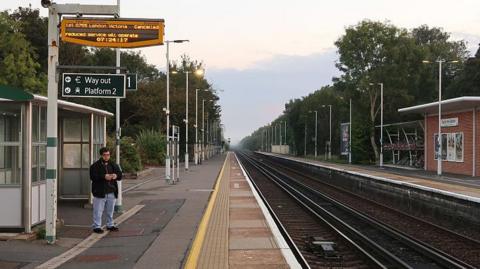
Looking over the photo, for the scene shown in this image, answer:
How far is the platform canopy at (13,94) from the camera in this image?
12.3m

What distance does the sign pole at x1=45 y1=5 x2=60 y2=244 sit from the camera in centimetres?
1223

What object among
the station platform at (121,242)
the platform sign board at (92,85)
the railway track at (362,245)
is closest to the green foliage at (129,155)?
the railway track at (362,245)

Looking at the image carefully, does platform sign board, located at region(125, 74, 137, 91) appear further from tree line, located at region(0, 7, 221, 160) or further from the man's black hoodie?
tree line, located at region(0, 7, 221, 160)

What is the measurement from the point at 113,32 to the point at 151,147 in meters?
42.3

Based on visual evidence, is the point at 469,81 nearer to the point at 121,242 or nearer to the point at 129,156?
the point at 129,156

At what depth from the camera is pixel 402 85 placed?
8088cm

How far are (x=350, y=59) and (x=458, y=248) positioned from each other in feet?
227

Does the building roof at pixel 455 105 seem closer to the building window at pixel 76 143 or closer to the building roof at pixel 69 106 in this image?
the building window at pixel 76 143

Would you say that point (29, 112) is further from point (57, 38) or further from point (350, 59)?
point (350, 59)

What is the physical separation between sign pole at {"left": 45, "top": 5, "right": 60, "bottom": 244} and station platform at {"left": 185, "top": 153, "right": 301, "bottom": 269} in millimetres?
2861

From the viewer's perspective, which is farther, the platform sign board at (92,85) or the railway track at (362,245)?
the platform sign board at (92,85)

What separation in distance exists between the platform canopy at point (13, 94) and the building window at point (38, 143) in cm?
100

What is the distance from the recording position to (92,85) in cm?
1391

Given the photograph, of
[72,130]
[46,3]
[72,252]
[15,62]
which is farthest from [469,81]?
[72,252]
